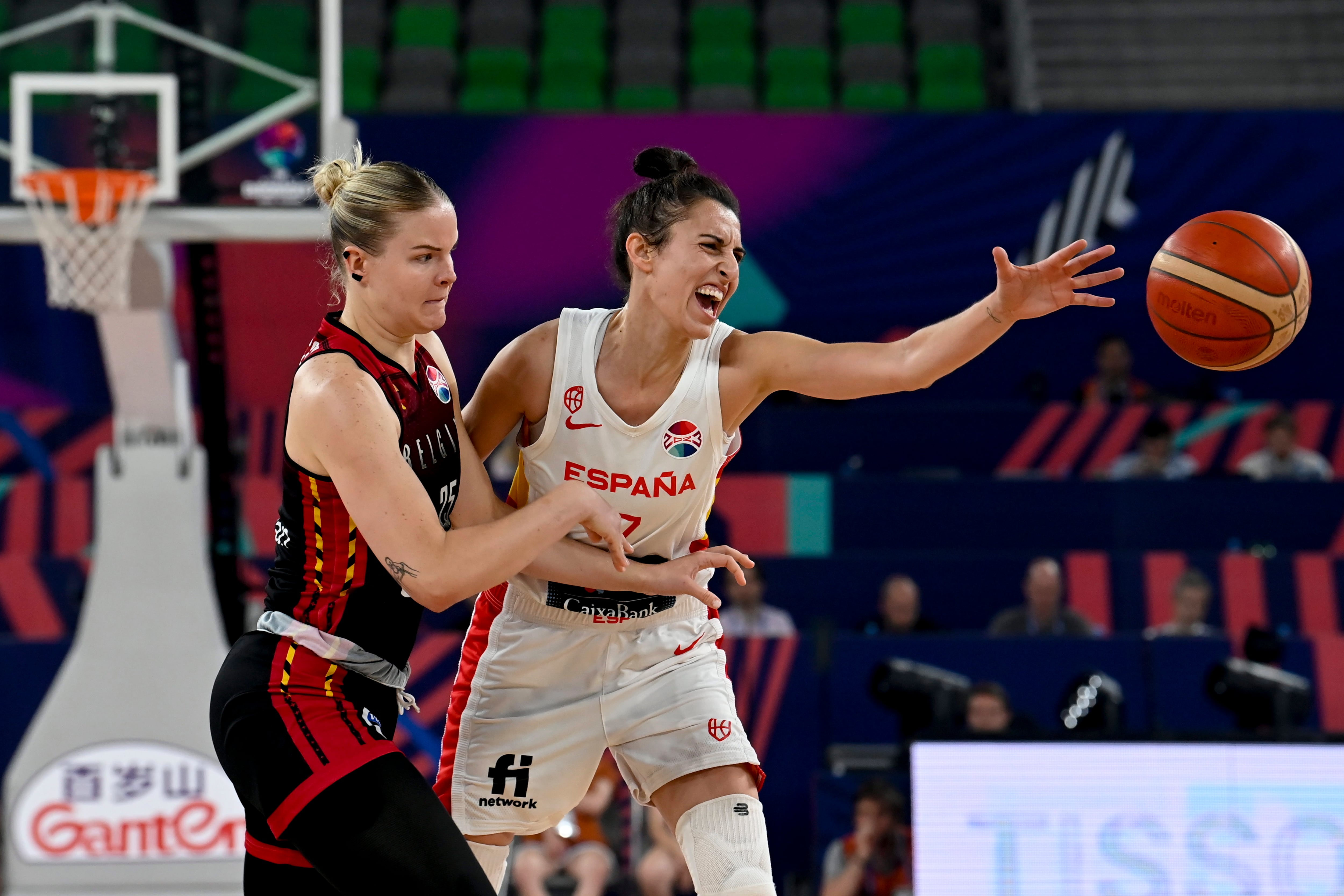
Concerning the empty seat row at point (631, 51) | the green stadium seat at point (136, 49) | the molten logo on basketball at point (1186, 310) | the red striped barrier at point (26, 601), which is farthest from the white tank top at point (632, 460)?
the empty seat row at point (631, 51)

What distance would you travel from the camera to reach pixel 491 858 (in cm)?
392

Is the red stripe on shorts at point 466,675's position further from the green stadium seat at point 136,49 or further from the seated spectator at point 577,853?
the green stadium seat at point 136,49

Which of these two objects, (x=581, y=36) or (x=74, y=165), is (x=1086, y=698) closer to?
(x=74, y=165)

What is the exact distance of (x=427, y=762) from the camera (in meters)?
8.42

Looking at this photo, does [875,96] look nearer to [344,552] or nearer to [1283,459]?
[1283,459]

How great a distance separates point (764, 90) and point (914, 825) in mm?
8643

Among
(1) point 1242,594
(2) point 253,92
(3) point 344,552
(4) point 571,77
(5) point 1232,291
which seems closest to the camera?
(3) point 344,552

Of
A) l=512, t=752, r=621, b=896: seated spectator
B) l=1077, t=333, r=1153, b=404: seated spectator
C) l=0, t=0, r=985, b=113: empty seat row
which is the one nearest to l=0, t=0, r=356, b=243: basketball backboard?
l=512, t=752, r=621, b=896: seated spectator

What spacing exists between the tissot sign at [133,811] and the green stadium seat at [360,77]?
7327 millimetres

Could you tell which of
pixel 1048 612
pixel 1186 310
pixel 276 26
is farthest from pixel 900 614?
pixel 276 26

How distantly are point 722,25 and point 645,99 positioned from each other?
1.20 meters

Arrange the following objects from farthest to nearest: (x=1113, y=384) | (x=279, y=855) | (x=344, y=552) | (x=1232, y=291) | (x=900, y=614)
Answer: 1. (x=1113, y=384)
2. (x=900, y=614)
3. (x=1232, y=291)
4. (x=344, y=552)
5. (x=279, y=855)

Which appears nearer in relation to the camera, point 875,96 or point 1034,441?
point 1034,441

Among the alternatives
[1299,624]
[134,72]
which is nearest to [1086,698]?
[1299,624]
